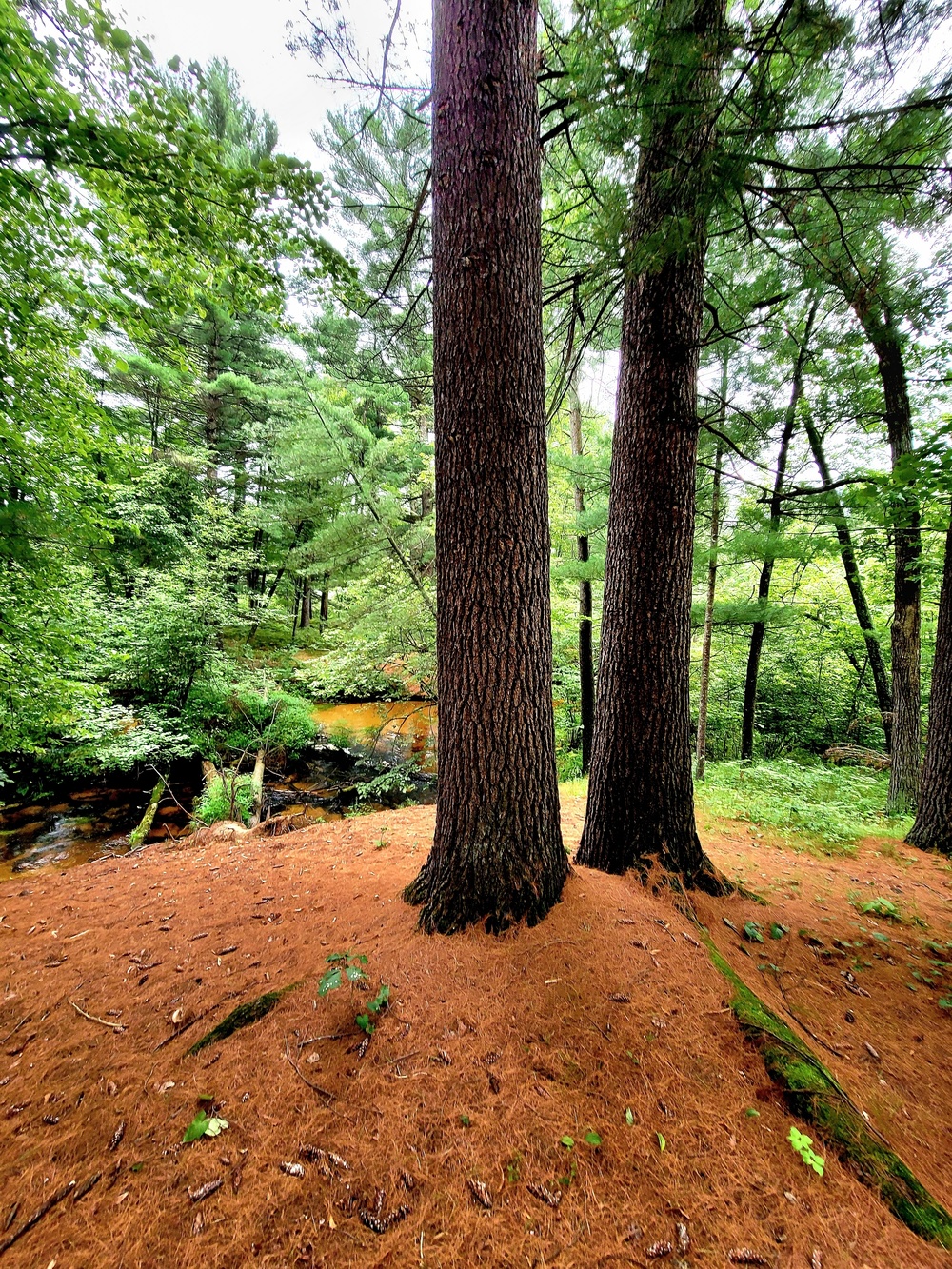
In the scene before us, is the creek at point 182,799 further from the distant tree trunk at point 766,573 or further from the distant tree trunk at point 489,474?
the distant tree trunk at point 766,573

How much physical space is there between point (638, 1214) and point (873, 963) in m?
2.32

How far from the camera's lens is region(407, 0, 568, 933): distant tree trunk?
88.1 inches


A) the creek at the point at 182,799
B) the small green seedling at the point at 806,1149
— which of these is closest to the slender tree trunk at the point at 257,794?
the creek at the point at 182,799

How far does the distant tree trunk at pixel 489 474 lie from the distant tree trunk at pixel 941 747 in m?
4.72

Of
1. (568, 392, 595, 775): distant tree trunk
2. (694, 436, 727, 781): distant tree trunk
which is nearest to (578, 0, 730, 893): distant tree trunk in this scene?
(694, 436, 727, 781): distant tree trunk

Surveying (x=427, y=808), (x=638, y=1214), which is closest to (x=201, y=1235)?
(x=638, y=1214)

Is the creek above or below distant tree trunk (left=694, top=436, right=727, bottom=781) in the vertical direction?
below

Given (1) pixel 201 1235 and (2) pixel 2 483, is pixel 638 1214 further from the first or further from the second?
(2) pixel 2 483

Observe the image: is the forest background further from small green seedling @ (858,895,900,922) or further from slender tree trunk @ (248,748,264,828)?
small green seedling @ (858,895,900,922)

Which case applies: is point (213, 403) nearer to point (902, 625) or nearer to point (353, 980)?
point (353, 980)

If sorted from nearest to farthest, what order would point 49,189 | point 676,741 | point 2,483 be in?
point 676,741
point 49,189
point 2,483

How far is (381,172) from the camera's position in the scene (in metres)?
7.70

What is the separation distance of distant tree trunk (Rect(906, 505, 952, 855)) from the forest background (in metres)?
1.00

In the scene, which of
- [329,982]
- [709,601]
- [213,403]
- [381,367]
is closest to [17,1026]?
[329,982]
